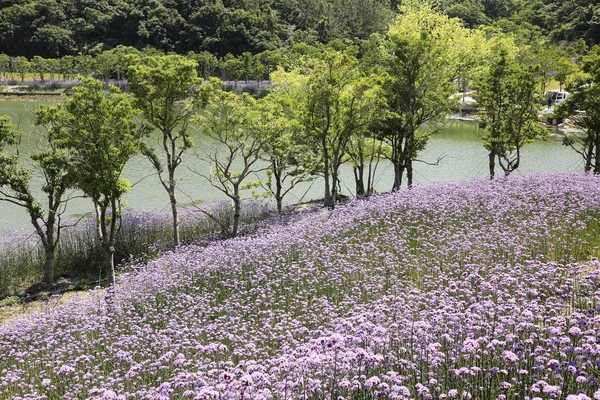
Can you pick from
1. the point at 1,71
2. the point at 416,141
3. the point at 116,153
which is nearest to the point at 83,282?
the point at 116,153

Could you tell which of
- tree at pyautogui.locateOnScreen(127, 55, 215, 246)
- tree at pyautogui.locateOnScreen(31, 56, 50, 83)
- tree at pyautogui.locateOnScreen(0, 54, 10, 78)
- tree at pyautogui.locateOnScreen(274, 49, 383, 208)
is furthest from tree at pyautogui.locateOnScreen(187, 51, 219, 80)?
tree at pyautogui.locateOnScreen(127, 55, 215, 246)

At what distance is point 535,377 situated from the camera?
601cm

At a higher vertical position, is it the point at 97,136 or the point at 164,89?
the point at 164,89

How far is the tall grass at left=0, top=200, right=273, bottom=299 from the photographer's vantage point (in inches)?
709

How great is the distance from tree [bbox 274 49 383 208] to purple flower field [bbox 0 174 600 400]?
4421 mm

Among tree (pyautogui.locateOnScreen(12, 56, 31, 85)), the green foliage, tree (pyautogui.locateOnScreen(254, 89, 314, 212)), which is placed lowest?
the green foliage

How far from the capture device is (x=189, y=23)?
130m

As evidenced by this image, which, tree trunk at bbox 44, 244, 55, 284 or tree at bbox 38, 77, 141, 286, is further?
tree trunk at bbox 44, 244, 55, 284

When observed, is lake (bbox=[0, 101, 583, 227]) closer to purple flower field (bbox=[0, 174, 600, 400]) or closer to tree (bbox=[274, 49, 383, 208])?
tree (bbox=[274, 49, 383, 208])

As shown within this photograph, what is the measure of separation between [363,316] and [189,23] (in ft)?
445

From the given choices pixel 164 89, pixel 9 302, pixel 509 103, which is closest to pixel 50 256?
pixel 9 302

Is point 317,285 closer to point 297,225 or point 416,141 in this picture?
point 297,225

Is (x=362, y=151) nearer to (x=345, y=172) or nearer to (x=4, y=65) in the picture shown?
(x=345, y=172)

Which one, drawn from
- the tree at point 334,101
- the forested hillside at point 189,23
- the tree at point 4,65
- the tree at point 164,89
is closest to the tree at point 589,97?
the tree at point 334,101
